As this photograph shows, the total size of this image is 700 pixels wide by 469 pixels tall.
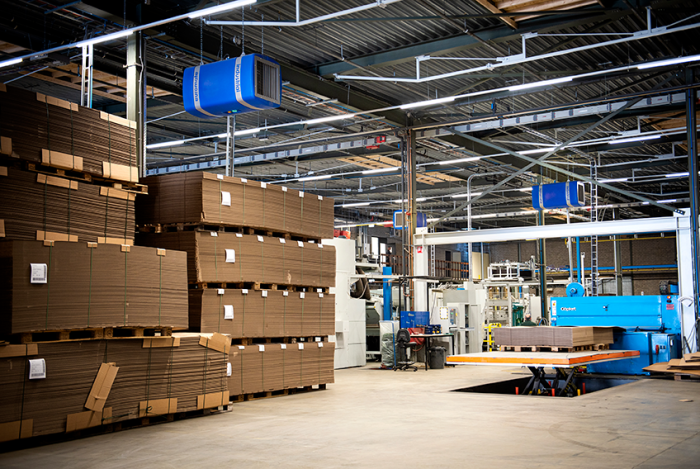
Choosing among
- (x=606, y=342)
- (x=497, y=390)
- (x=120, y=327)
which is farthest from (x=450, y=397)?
(x=120, y=327)

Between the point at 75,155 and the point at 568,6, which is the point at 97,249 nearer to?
the point at 75,155

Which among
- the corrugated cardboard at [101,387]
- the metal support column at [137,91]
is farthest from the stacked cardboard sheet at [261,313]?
the metal support column at [137,91]

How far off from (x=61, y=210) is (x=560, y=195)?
13.5 m

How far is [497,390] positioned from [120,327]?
26.4ft

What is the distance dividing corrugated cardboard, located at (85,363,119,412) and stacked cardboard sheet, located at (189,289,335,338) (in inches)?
79.6

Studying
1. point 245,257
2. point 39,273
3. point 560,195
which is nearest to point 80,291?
point 39,273

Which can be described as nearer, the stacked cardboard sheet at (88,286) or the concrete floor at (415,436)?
the concrete floor at (415,436)

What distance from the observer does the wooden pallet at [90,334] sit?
20.7ft

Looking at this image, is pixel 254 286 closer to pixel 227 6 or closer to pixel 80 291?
pixel 80 291

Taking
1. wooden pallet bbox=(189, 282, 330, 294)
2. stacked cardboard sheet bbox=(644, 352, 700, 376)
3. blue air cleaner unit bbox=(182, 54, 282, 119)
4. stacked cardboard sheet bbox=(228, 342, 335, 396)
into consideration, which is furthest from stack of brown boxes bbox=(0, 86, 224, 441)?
stacked cardboard sheet bbox=(644, 352, 700, 376)

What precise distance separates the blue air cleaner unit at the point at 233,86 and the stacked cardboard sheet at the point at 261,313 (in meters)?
2.69

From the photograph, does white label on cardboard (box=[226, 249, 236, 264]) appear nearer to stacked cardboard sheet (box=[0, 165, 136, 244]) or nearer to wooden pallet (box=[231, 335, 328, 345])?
wooden pallet (box=[231, 335, 328, 345])

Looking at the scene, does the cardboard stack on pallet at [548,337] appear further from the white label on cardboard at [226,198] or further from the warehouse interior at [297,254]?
the white label on cardboard at [226,198]

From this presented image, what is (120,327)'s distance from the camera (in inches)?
280
